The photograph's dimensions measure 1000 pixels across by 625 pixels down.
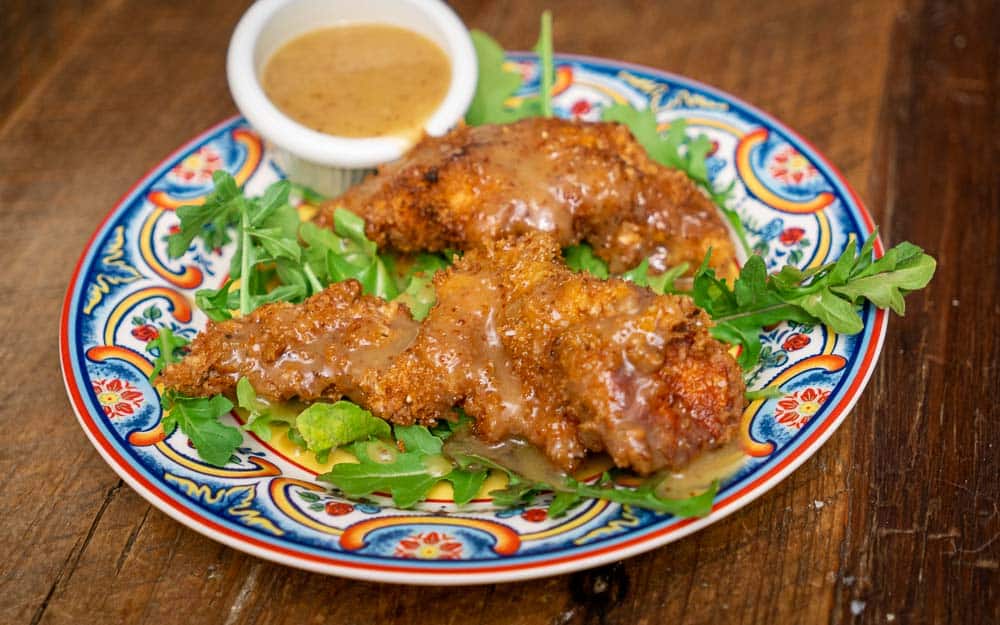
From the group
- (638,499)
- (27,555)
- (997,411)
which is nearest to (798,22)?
(997,411)

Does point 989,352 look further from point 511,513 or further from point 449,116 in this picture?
point 449,116

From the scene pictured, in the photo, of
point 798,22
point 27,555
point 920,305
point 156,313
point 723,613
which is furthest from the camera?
point 798,22

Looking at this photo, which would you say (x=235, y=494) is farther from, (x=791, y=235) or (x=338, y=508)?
(x=791, y=235)

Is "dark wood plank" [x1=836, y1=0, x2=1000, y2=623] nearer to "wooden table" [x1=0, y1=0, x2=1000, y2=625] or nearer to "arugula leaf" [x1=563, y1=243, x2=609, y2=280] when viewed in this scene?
"wooden table" [x1=0, y1=0, x2=1000, y2=625]

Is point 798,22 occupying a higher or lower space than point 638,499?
higher

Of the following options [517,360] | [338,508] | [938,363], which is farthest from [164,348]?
[938,363]

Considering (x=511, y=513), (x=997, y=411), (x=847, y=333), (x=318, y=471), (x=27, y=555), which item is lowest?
(x=27, y=555)

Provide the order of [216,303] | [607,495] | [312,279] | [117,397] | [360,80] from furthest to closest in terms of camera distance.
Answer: [360,80]
[312,279]
[216,303]
[117,397]
[607,495]
